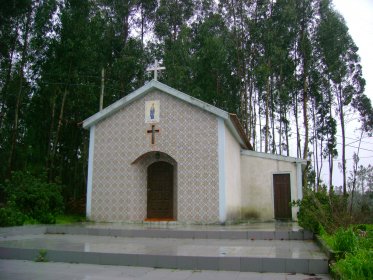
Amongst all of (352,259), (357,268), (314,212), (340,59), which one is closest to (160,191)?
(314,212)

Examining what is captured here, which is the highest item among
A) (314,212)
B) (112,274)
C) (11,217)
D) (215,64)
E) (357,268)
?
(215,64)

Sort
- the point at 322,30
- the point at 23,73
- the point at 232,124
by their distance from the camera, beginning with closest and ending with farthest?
the point at 232,124
the point at 23,73
the point at 322,30

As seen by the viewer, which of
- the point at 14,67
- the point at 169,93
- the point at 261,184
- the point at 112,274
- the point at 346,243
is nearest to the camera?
the point at 346,243

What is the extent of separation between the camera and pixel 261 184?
16328mm

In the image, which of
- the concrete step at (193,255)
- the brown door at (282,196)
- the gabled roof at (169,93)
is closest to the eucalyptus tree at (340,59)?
the brown door at (282,196)

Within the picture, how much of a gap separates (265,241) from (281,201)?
7.43 metres

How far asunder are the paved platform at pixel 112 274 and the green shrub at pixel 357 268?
0.69 metres

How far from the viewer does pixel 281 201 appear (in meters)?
16.1

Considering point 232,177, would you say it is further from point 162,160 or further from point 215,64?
point 215,64

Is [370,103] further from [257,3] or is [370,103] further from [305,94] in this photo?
[257,3]

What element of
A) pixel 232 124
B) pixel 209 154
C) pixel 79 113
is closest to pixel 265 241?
pixel 209 154

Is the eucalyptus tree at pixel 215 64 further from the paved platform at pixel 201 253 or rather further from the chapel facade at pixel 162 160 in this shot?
the paved platform at pixel 201 253

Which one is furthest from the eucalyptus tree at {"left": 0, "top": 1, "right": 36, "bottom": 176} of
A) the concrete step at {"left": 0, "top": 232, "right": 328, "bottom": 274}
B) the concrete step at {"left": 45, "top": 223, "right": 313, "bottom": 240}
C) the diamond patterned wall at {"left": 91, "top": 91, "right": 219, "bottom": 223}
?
the concrete step at {"left": 0, "top": 232, "right": 328, "bottom": 274}

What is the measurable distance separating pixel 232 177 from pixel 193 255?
26.9 feet
